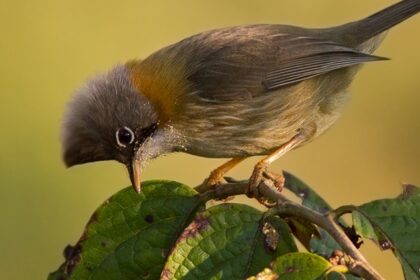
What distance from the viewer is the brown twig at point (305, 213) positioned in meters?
2.33

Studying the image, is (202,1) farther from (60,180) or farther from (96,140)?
(96,140)

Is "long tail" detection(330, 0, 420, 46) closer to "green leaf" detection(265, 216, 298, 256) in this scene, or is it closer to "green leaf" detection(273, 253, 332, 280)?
"green leaf" detection(265, 216, 298, 256)

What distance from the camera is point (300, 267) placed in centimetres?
233

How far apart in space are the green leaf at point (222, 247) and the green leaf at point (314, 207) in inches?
9.0

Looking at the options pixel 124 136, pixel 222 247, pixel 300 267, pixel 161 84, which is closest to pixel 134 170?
pixel 124 136

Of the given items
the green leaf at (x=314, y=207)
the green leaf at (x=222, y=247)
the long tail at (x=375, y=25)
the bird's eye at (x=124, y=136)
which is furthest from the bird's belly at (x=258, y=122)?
the green leaf at (x=222, y=247)

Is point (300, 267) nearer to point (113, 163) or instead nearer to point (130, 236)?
point (130, 236)

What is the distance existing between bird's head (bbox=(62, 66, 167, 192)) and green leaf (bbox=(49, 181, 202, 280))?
2.17 ft

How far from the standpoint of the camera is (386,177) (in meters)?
6.70

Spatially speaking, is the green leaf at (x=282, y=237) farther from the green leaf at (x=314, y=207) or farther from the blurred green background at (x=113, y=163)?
the blurred green background at (x=113, y=163)

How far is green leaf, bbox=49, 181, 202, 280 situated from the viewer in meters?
2.80

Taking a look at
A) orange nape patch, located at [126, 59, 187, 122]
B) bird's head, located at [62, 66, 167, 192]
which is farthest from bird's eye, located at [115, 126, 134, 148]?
orange nape patch, located at [126, 59, 187, 122]

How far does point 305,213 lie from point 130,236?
568 millimetres

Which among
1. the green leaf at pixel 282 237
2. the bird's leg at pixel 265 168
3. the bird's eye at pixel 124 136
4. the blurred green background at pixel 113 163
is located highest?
the green leaf at pixel 282 237
